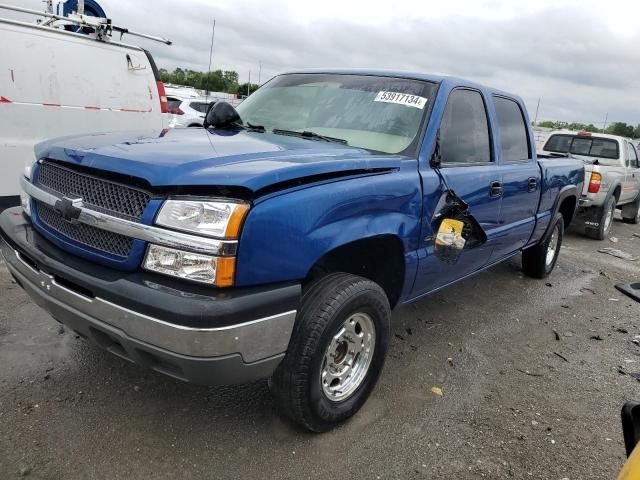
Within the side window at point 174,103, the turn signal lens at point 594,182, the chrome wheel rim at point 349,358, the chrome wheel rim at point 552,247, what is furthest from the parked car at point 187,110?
the chrome wheel rim at point 349,358

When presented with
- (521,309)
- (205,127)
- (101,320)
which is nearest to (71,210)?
(101,320)

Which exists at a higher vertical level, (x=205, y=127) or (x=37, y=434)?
(x=205, y=127)

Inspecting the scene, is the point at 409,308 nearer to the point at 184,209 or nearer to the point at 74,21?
the point at 184,209

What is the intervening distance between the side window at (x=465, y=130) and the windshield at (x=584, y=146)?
7.10 meters

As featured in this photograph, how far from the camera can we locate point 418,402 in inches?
123

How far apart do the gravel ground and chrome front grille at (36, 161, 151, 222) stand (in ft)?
3.69

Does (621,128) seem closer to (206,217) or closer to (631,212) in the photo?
(631,212)

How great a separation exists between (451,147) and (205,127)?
168 centimetres

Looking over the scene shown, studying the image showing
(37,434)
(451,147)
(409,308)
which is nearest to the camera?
(37,434)

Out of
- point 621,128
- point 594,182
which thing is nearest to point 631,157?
point 594,182

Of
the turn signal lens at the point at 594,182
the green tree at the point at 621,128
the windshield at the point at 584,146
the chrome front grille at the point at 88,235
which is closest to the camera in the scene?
the chrome front grille at the point at 88,235

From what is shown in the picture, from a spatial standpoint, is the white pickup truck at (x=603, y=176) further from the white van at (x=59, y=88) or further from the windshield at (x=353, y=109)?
the white van at (x=59, y=88)

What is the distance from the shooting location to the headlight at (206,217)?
205 centimetres

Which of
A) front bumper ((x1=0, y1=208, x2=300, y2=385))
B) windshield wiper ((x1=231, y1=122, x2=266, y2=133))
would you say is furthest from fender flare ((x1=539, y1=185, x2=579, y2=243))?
front bumper ((x1=0, y1=208, x2=300, y2=385))
